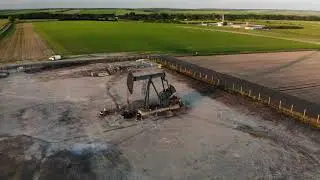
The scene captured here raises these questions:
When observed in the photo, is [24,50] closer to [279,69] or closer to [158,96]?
[279,69]

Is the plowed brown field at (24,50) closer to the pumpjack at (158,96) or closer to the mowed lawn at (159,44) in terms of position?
the mowed lawn at (159,44)

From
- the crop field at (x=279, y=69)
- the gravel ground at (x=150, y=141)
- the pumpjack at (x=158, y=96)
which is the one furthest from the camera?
the crop field at (x=279, y=69)

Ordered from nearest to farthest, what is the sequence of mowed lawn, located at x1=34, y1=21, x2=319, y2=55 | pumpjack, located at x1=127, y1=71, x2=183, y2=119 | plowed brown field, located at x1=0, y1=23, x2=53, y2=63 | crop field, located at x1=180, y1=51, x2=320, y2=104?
pumpjack, located at x1=127, y1=71, x2=183, y2=119 → crop field, located at x1=180, y1=51, x2=320, y2=104 → plowed brown field, located at x1=0, y1=23, x2=53, y2=63 → mowed lawn, located at x1=34, y1=21, x2=319, y2=55

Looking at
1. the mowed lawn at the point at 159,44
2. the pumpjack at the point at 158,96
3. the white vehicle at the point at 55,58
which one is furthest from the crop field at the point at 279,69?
the white vehicle at the point at 55,58

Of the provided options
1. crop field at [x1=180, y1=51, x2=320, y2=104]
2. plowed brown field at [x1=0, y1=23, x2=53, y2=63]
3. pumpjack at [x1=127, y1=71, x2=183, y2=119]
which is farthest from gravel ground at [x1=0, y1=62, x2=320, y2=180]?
plowed brown field at [x1=0, y1=23, x2=53, y2=63]

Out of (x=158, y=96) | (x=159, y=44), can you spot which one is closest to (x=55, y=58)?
(x=159, y=44)

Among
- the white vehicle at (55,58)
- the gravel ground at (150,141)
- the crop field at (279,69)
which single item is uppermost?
the white vehicle at (55,58)

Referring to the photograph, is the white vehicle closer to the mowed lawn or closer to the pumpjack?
the mowed lawn

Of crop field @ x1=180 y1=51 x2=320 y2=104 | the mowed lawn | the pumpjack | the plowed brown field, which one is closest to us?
the pumpjack
